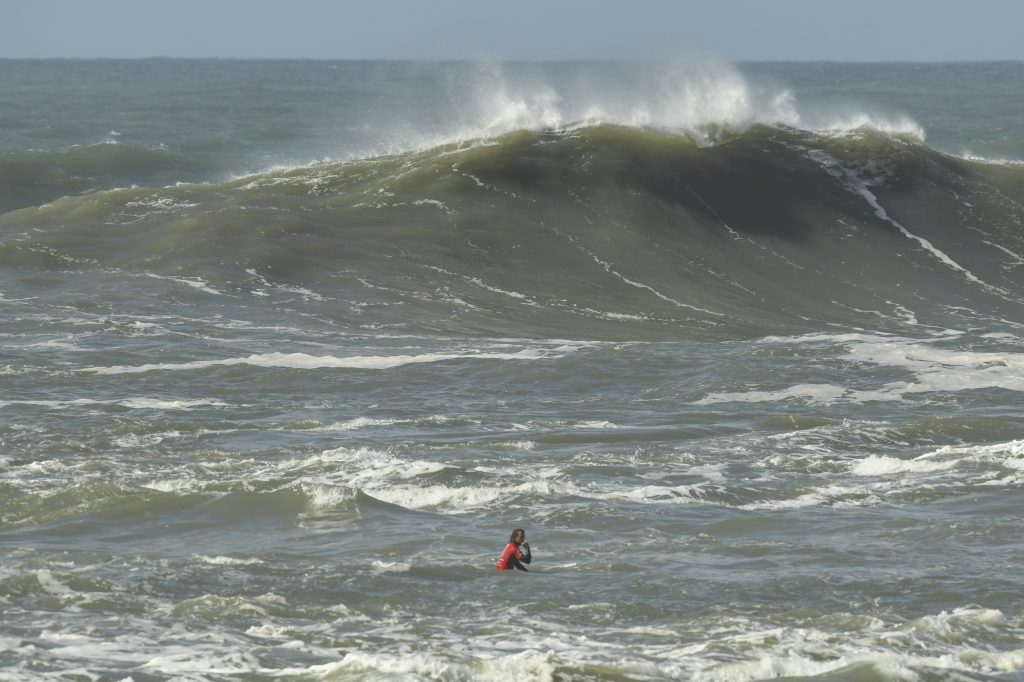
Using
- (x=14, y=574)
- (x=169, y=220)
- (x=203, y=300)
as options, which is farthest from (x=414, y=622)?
(x=169, y=220)

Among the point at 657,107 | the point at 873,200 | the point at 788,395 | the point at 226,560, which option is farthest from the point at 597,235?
the point at 226,560

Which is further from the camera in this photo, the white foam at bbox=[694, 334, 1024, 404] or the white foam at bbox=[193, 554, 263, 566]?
the white foam at bbox=[694, 334, 1024, 404]

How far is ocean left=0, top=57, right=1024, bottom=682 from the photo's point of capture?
1310cm

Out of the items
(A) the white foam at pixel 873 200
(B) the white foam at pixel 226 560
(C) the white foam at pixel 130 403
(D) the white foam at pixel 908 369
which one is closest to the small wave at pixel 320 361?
(C) the white foam at pixel 130 403

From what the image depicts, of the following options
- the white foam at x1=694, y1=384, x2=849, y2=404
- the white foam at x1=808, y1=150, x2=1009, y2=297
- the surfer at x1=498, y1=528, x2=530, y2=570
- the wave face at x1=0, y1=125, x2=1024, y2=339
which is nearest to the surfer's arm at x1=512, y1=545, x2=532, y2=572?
the surfer at x1=498, y1=528, x2=530, y2=570

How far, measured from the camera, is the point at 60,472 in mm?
17672

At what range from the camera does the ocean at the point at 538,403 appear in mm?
13102

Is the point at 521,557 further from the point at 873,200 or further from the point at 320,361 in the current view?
the point at 873,200

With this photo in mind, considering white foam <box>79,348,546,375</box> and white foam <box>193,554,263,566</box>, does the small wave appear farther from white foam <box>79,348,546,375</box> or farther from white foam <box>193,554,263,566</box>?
white foam <box>193,554,263,566</box>

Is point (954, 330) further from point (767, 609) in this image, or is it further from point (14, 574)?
point (14, 574)

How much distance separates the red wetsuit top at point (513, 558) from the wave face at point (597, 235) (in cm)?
1263

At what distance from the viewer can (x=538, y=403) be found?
21.6 metres

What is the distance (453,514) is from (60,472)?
458cm

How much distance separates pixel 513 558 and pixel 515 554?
0.14 feet
